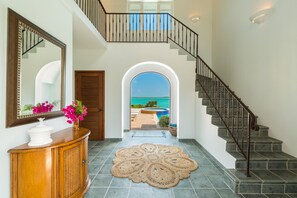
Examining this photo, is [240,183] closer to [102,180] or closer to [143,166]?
[143,166]

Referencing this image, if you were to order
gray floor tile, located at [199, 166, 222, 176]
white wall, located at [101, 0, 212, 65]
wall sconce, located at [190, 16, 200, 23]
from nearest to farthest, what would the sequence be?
gray floor tile, located at [199, 166, 222, 176]
wall sconce, located at [190, 16, 200, 23]
white wall, located at [101, 0, 212, 65]

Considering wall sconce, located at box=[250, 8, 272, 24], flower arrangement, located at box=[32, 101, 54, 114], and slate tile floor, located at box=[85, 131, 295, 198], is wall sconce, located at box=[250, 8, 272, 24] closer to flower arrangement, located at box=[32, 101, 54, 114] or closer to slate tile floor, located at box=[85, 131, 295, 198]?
slate tile floor, located at box=[85, 131, 295, 198]

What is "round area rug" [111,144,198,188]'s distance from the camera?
273 cm

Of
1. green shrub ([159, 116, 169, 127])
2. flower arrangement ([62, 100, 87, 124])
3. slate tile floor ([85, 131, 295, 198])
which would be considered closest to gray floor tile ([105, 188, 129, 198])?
slate tile floor ([85, 131, 295, 198])

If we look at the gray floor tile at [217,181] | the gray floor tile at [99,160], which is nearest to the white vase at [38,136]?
the gray floor tile at [99,160]

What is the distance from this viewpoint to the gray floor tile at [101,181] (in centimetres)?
257

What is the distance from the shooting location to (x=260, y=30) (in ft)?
11.4

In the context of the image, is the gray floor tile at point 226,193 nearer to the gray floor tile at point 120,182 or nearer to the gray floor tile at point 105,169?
the gray floor tile at point 120,182

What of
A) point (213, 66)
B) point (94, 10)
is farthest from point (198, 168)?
point (94, 10)

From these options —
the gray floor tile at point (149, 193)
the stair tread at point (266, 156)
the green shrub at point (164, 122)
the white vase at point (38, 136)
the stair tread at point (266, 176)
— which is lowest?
the gray floor tile at point (149, 193)

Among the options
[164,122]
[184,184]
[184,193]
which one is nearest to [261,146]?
[184,184]

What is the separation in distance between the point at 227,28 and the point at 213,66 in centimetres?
144

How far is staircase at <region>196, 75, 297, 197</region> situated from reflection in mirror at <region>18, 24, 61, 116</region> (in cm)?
302

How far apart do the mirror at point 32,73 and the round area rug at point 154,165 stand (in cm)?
166
